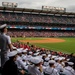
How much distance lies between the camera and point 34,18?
82.0 m

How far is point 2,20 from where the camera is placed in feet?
246

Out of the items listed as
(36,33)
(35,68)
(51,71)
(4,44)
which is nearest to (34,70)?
(35,68)

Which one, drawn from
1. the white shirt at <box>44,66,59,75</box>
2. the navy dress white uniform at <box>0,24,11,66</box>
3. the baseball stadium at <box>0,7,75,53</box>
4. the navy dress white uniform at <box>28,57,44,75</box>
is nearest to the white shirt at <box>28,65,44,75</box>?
the navy dress white uniform at <box>28,57,44,75</box>

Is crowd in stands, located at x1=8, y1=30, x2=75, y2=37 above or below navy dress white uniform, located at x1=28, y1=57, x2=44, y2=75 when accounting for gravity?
below

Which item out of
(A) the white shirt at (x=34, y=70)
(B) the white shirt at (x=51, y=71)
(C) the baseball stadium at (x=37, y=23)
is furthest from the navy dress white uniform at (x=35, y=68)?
(C) the baseball stadium at (x=37, y=23)

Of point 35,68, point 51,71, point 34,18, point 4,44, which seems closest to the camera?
point 35,68

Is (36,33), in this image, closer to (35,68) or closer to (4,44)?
(4,44)

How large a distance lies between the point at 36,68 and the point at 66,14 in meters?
80.4

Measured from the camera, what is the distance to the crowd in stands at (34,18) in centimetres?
7771

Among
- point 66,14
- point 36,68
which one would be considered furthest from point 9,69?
point 66,14

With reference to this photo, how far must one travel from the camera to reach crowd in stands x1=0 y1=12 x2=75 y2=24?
77.7 metres

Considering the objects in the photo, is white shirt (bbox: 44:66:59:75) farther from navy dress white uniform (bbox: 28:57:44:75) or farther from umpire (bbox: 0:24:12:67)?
umpire (bbox: 0:24:12:67)

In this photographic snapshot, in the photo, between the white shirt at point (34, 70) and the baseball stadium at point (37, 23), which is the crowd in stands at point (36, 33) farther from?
the white shirt at point (34, 70)

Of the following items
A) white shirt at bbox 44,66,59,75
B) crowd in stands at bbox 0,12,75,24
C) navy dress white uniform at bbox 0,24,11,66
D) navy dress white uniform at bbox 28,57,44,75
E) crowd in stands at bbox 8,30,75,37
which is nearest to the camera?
navy dress white uniform at bbox 28,57,44,75
